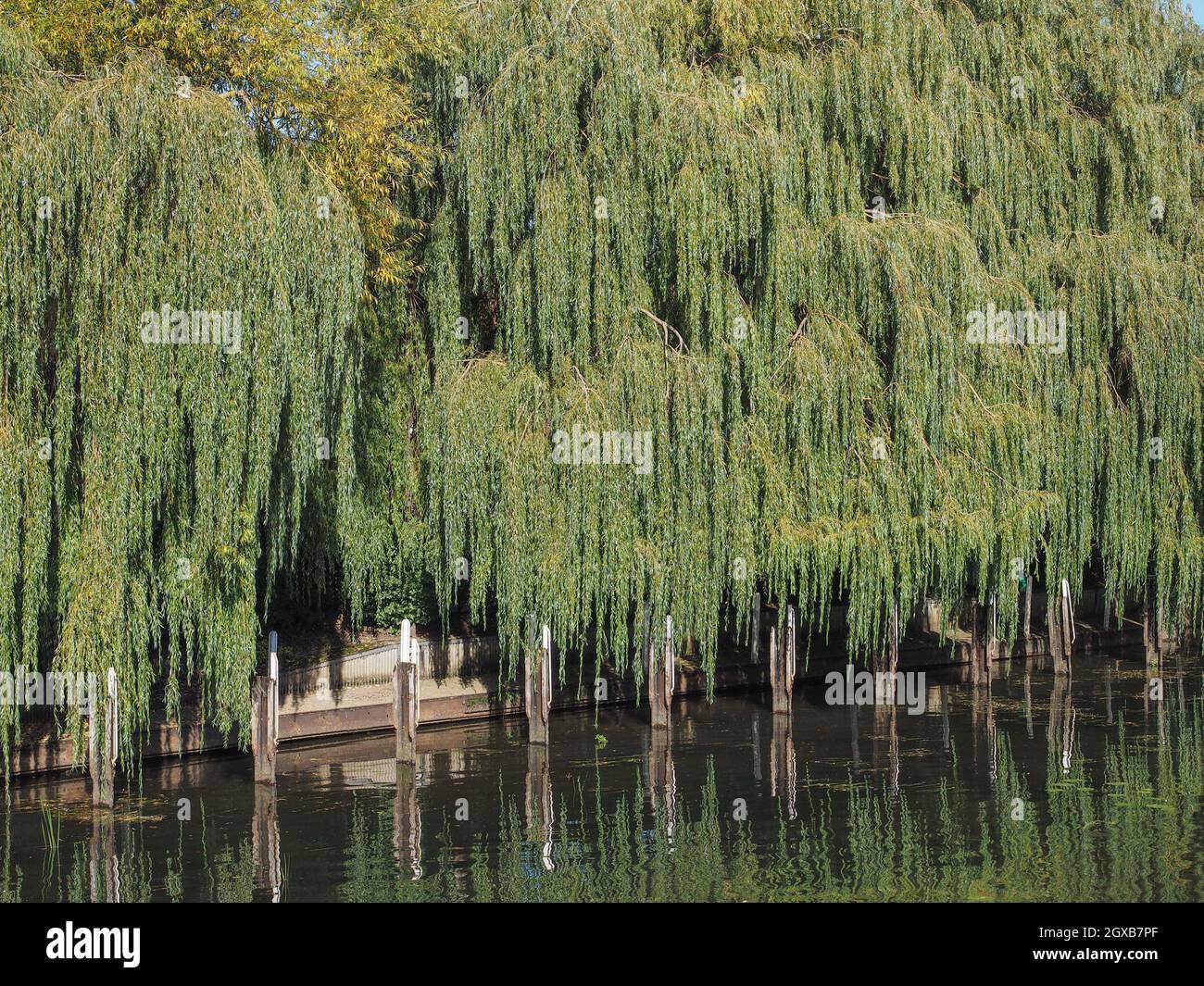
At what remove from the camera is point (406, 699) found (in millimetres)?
24875

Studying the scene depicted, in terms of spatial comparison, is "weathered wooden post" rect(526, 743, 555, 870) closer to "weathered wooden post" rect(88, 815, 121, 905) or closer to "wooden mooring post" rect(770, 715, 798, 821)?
"wooden mooring post" rect(770, 715, 798, 821)

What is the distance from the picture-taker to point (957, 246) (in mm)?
25703

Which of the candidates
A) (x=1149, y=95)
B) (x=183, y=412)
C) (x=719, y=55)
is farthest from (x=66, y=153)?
(x=1149, y=95)

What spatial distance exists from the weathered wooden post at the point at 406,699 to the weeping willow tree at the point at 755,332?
1630 mm

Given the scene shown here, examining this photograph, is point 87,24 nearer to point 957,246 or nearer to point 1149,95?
point 957,246

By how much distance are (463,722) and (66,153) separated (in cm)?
1374

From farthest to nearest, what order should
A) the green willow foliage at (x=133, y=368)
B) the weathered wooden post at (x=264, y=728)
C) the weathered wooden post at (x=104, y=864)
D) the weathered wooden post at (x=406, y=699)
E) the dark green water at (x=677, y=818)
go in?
the weathered wooden post at (x=406, y=699)
the weathered wooden post at (x=264, y=728)
the green willow foliage at (x=133, y=368)
the dark green water at (x=677, y=818)
the weathered wooden post at (x=104, y=864)

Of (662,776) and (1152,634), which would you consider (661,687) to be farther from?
(1152,634)

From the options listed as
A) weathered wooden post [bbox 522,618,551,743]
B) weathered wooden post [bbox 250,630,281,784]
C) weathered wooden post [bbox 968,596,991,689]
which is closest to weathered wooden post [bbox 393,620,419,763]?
weathered wooden post [bbox 522,618,551,743]

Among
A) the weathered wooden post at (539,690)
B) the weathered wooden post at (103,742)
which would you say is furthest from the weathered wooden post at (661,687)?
the weathered wooden post at (103,742)

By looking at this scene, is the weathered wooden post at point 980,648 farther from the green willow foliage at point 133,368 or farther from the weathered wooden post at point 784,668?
the green willow foliage at point 133,368

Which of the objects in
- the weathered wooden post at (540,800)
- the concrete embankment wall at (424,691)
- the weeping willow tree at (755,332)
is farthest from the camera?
the concrete embankment wall at (424,691)

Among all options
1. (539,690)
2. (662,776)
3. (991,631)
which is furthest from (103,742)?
(991,631)

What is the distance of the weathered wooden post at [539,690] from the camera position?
25.2 m
